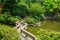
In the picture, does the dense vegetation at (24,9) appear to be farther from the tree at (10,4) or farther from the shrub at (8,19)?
the shrub at (8,19)

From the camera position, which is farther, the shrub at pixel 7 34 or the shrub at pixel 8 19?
the shrub at pixel 8 19

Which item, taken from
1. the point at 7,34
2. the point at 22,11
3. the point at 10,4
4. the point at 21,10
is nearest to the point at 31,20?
the point at 22,11

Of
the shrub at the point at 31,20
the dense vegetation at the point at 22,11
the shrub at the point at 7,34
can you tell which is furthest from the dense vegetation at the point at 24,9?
the shrub at the point at 7,34

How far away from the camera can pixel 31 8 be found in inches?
1192

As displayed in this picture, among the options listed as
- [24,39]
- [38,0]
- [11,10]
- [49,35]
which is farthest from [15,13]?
[49,35]

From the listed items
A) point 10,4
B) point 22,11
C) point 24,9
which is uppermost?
point 10,4

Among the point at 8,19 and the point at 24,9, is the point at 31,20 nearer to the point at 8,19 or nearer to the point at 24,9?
the point at 8,19

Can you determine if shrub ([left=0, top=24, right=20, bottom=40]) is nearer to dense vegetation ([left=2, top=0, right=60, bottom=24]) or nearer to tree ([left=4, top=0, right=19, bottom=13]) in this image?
dense vegetation ([left=2, top=0, right=60, bottom=24])

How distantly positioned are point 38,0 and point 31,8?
2.92 metres

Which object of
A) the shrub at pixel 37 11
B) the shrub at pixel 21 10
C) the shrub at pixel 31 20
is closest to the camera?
the shrub at pixel 31 20

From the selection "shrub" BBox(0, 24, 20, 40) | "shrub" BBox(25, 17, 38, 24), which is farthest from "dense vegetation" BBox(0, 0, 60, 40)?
"shrub" BBox(0, 24, 20, 40)

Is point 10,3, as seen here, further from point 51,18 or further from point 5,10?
point 51,18

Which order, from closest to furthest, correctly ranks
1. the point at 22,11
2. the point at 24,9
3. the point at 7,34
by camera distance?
the point at 7,34 → the point at 22,11 → the point at 24,9

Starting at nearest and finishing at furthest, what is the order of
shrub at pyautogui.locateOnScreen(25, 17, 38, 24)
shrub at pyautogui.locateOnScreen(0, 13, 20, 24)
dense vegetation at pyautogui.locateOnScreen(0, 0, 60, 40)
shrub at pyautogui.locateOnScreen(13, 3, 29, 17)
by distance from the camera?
shrub at pyautogui.locateOnScreen(0, 13, 20, 24), shrub at pyautogui.locateOnScreen(25, 17, 38, 24), dense vegetation at pyautogui.locateOnScreen(0, 0, 60, 40), shrub at pyautogui.locateOnScreen(13, 3, 29, 17)
